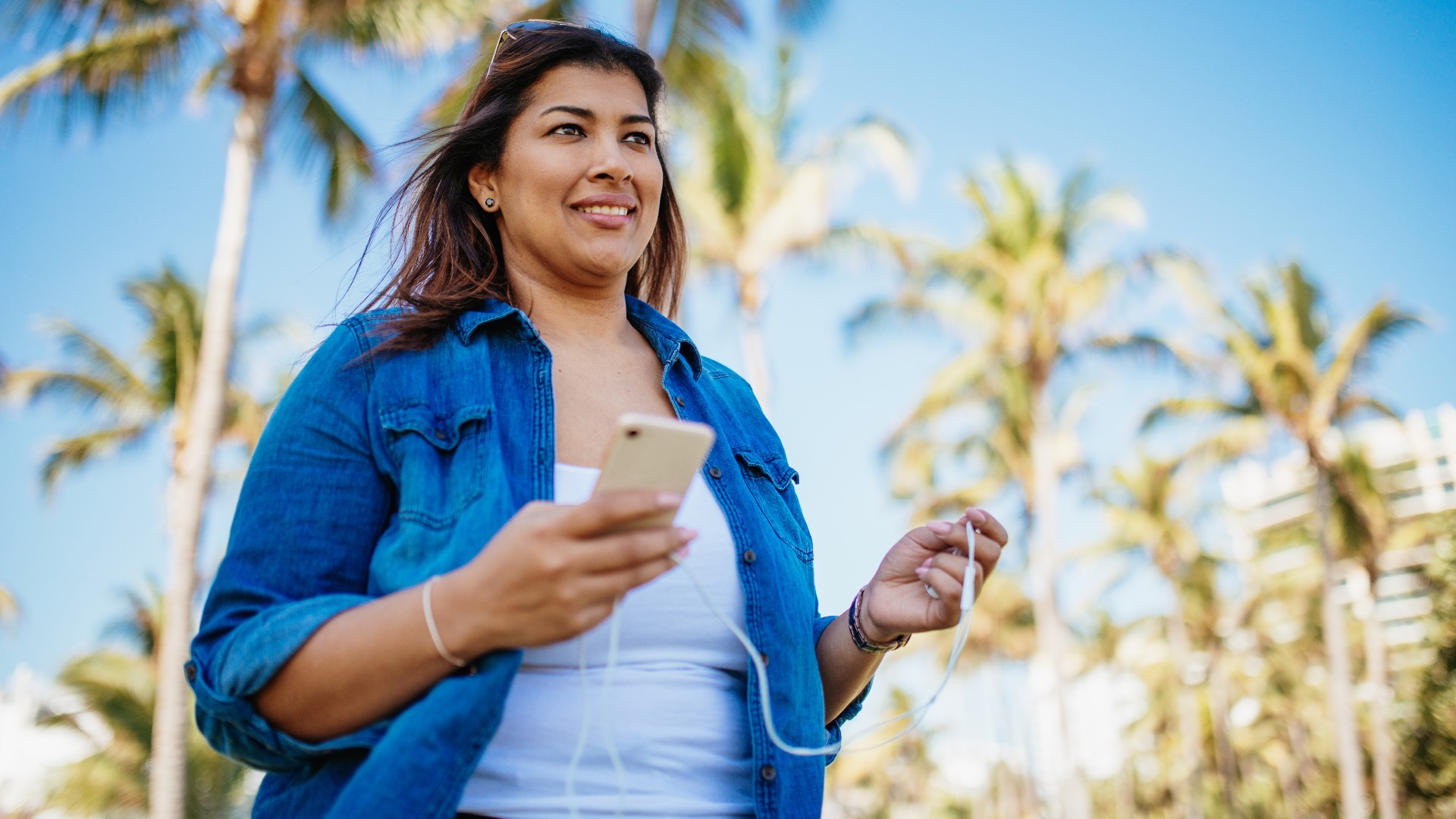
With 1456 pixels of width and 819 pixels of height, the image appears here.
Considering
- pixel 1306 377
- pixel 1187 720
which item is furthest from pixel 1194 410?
pixel 1187 720

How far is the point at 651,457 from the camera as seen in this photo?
1145 mm

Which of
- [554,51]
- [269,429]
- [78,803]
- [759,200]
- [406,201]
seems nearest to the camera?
[269,429]

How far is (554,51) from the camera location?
1.84m

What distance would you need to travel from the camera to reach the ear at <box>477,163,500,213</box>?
1876 mm

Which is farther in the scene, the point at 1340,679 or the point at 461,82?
the point at 1340,679

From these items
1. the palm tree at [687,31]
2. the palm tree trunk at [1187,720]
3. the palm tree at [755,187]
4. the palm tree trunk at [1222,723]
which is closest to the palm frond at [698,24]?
the palm tree at [687,31]

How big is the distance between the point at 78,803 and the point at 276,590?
18889 mm

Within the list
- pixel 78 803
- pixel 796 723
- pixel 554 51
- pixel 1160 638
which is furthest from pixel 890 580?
pixel 1160 638

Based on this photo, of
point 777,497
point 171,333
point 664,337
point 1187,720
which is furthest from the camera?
point 1187,720

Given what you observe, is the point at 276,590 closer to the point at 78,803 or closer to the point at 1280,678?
the point at 78,803

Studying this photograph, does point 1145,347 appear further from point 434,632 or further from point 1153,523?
point 434,632

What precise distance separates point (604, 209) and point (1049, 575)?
2031 centimetres

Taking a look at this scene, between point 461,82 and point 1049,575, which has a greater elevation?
point 461,82

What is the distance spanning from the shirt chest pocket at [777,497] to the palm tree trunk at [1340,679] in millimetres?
22391
